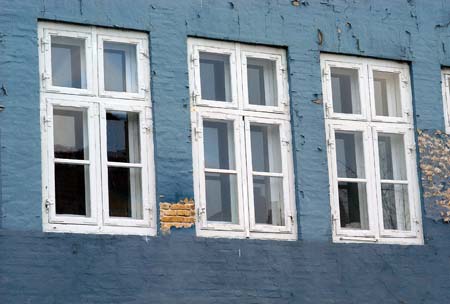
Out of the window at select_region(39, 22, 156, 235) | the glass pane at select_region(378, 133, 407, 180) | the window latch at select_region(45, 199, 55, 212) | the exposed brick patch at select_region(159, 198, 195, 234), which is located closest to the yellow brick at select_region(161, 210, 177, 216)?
the exposed brick patch at select_region(159, 198, 195, 234)

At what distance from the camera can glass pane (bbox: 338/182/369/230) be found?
44.8 feet

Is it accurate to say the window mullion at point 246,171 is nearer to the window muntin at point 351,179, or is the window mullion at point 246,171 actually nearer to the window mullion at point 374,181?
the window muntin at point 351,179

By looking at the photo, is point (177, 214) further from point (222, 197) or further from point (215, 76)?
point (215, 76)

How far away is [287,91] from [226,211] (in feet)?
4.98

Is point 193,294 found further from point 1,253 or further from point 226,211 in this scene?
point 1,253

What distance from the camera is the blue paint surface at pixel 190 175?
11828 millimetres

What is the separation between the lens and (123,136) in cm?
1267

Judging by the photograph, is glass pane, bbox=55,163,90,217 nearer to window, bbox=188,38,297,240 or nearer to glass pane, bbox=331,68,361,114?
window, bbox=188,38,297,240

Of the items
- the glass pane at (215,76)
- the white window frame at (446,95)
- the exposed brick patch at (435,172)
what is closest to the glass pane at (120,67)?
the glass pane at (215,76)

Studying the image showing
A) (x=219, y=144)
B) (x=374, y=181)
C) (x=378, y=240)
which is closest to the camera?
(x=219, y=144)

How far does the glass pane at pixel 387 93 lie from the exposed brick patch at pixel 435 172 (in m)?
0.40

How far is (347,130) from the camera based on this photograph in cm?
1385

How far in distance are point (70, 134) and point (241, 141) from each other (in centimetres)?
187

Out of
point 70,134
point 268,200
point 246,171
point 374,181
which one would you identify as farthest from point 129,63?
point 374,181
